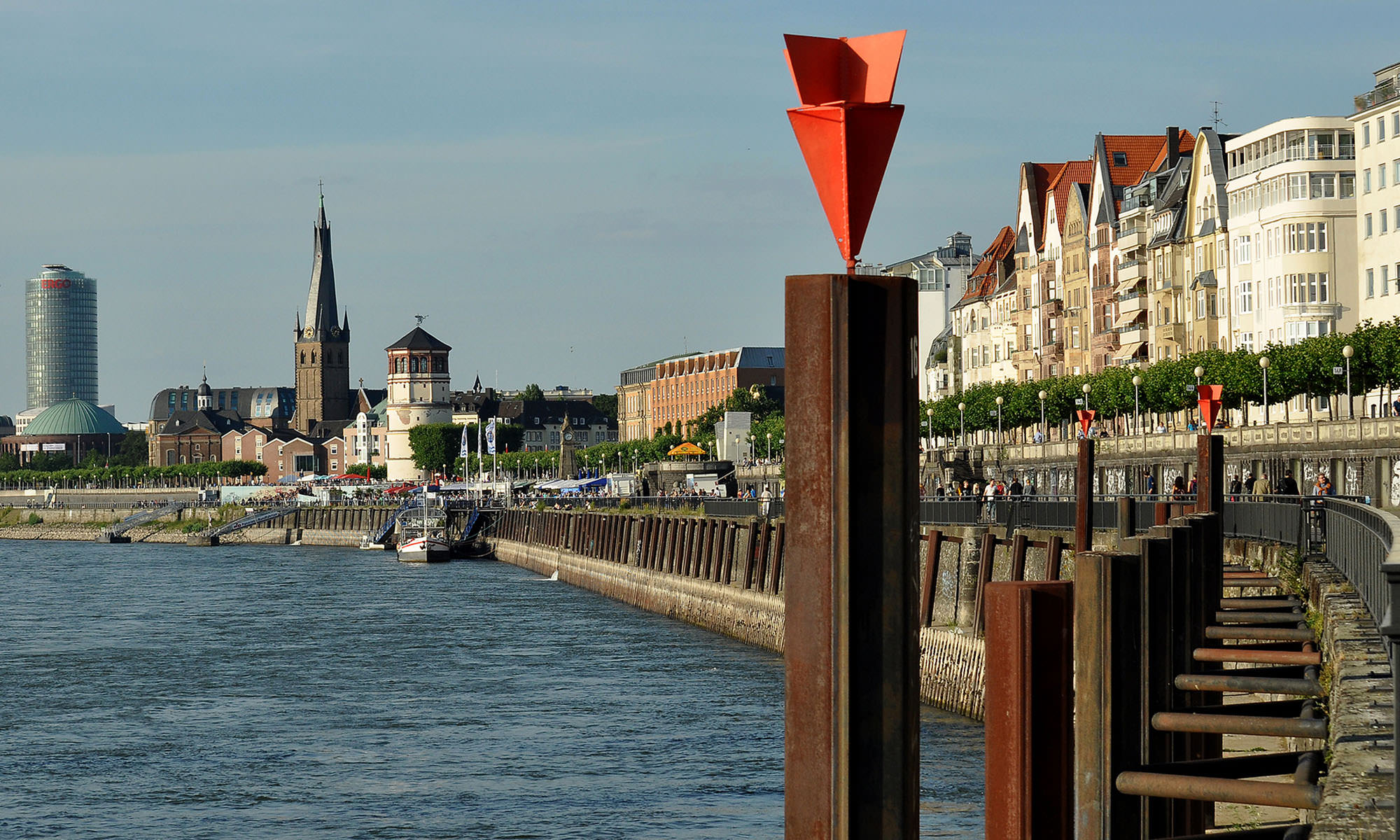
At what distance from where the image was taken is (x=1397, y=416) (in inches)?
1954

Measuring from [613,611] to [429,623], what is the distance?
5.98 meters

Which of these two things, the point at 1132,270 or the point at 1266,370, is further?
the point at 1132,270

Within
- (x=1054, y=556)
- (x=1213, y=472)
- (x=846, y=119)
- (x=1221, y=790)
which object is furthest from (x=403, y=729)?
(x=846, y=119)

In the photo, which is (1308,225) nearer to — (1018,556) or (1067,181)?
(1067,181)

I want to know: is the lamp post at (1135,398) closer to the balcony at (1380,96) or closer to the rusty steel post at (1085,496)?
the balcony at (1380,96)

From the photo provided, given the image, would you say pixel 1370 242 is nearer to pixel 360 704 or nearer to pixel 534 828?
pixel 360 704

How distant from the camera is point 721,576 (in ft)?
163

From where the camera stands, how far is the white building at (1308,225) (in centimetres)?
7156

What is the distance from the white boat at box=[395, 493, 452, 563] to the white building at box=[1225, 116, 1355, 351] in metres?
46.1

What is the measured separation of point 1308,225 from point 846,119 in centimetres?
7010

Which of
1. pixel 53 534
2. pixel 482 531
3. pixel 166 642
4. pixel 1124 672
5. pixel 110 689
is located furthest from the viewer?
pixel 53 534

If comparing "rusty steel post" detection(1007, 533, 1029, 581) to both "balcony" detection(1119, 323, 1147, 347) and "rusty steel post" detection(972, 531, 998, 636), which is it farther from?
"balcony" detection(1119, 323, 1147, 347)

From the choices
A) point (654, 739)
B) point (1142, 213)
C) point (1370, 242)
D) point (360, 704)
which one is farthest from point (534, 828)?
point (1142, 213)

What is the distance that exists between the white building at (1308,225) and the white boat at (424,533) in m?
46.1
